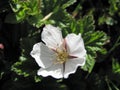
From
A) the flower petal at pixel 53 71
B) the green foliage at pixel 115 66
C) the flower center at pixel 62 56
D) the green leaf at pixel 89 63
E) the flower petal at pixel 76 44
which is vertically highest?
the flower petal at pixel 76 44

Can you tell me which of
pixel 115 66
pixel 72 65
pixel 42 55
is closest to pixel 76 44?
pixel 72 65

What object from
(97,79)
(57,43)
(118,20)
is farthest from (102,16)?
(57,43)

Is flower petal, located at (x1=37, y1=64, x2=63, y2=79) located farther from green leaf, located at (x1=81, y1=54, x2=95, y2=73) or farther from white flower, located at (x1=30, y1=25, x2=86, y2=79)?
green leaf, located at (x1=81, y1=54, x2=95, y2=73)

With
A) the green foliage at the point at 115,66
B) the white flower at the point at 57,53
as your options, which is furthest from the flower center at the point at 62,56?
the green foliage at the point at 115,66

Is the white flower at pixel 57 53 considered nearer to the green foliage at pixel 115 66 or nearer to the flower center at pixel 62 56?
the flower center at pixel 62 56

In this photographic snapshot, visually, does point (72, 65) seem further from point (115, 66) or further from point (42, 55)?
point (115, 66)

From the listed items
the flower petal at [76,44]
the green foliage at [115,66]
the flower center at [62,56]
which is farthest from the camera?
the green foliage at [115,66]

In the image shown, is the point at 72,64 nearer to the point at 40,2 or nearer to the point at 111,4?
the point at 40,2
